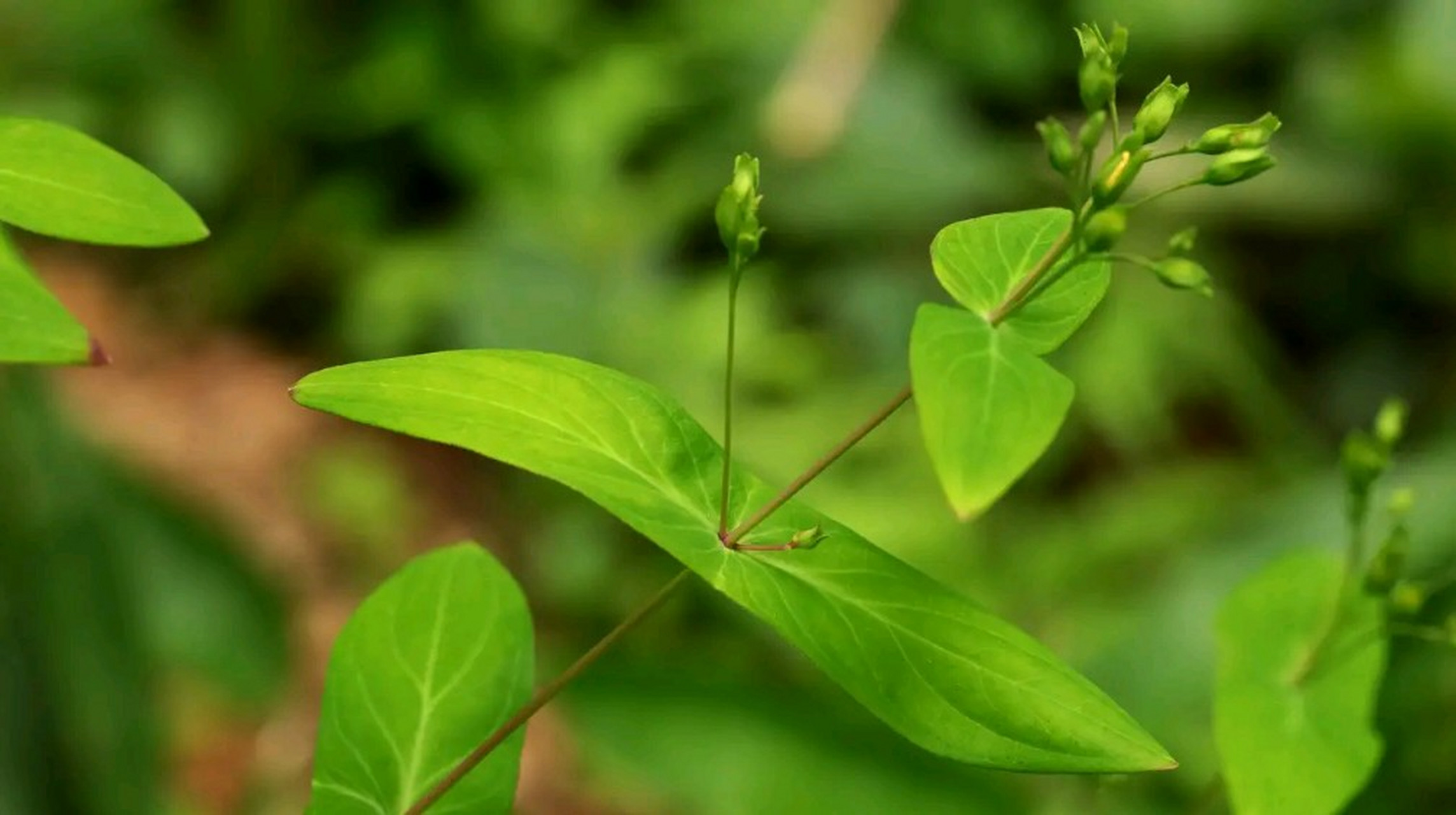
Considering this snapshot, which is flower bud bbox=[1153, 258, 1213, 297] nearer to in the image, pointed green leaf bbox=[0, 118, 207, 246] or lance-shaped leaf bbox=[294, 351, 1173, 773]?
lance-shaped leaf bbox=[294, 351, 1173, 773]

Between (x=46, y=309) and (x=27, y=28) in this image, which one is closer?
(x=46, y=309)

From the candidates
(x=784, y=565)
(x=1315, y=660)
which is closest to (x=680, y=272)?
(x=1315, y=660)

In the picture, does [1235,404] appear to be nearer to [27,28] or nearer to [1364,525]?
[1364,525]

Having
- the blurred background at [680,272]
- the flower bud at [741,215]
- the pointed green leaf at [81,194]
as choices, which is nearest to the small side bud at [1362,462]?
the flower bud at [741,215]

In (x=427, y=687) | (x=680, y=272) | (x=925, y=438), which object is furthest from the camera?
(x=680, y=272)

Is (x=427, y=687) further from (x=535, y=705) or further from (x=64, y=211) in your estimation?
(x=64, y=211)

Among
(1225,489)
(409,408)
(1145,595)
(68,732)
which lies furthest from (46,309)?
(1225,489)
